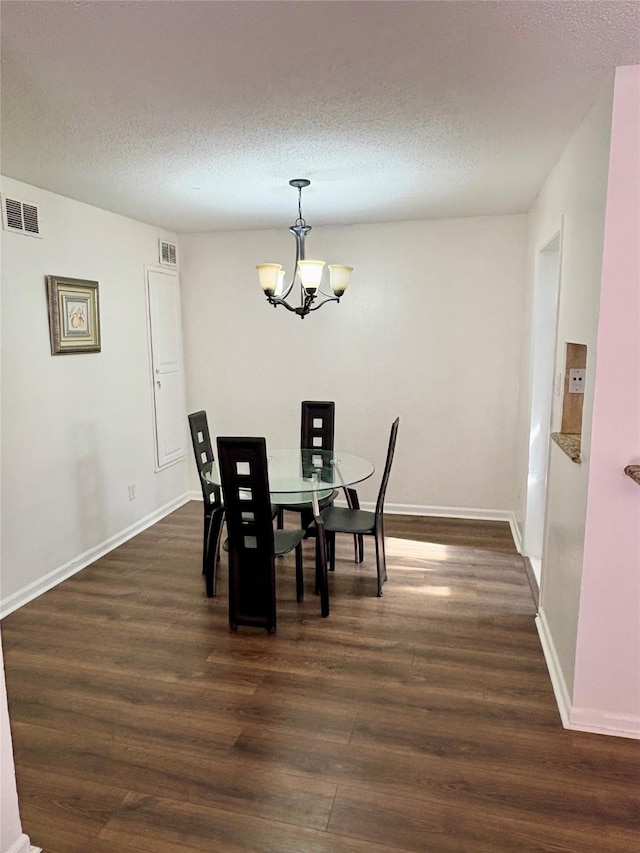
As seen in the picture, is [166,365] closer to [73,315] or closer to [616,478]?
[73,315]

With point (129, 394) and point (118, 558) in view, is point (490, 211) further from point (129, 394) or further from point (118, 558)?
point (118, 558)

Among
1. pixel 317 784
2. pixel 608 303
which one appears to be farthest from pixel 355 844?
pixel 608 303

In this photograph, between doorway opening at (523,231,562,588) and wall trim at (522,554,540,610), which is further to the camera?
doorway opening at (523,231,562,588)

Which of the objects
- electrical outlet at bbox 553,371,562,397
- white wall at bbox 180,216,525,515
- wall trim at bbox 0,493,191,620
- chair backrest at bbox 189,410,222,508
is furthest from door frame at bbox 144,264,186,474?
electrical outlet at bbox 553,371,562,397

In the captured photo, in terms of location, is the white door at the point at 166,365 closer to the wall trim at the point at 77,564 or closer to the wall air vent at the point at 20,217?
the wall trim at the point at 77,564

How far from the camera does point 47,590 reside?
3.58 m

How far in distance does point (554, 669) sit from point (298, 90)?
2.65 m

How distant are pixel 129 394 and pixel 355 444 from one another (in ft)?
6.37

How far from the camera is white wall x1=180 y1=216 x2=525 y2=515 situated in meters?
4.59

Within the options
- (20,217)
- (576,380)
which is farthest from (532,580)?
(20,217)

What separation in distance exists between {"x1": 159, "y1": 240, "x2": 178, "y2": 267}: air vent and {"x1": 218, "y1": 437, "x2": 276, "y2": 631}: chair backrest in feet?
8.64

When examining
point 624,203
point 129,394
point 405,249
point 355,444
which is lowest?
point 355,444

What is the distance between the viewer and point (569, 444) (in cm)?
249

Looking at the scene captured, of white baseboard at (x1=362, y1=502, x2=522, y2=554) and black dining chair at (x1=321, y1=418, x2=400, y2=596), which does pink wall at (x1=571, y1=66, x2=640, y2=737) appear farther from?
white baseboard at (x1=362, y1=502, x2=522, y2=554)
